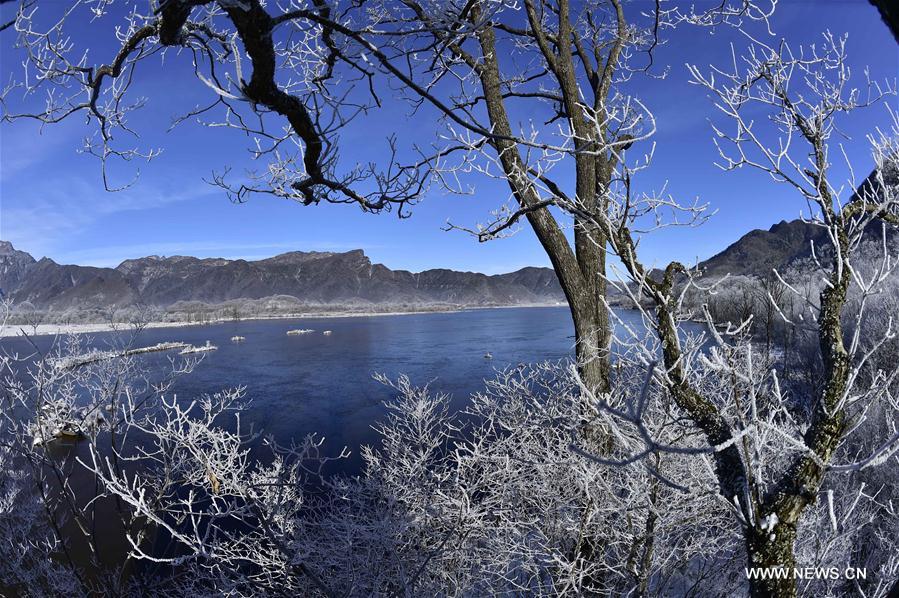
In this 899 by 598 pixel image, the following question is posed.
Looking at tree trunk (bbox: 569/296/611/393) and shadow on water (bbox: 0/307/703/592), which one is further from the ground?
tree trunk (bbox: 569/296/611/393)

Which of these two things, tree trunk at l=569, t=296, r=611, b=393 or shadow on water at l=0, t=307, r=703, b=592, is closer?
tree trunk at l=569, t=296, r=611, b=393

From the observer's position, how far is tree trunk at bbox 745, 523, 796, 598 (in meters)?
1.80

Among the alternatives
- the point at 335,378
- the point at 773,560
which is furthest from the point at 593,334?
the point at 335,378

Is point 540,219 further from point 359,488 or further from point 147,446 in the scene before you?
point 147,446

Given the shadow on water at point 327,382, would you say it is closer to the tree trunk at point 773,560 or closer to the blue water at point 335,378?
the blue water at point 335,378

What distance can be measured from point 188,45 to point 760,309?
29634 mm

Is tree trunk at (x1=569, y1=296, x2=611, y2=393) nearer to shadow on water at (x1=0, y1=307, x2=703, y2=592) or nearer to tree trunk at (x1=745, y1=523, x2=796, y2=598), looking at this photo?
shadow on water at (x1=0, y1=307, x2=703, y2=592)

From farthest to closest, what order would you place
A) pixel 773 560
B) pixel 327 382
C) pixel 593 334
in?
pixel 327 382, pixel 593 334, pixel 773 560

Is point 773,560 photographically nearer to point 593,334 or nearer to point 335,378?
point 593,334

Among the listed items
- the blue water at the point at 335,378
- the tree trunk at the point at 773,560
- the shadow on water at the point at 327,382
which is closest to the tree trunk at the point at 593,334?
the shadow on water at the point at 327,382

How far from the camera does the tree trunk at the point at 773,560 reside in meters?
1.80

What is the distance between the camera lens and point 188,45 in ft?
6.31

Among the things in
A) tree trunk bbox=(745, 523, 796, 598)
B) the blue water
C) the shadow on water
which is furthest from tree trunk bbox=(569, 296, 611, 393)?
the blue water

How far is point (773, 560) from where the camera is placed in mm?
1825
